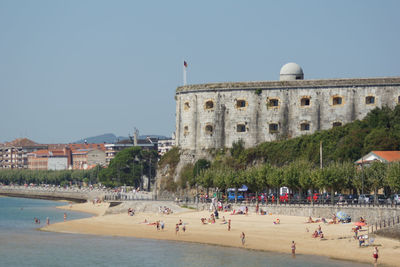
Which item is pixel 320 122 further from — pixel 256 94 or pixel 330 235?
pixel 330 235

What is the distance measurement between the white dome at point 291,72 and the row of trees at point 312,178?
1632 centimetres

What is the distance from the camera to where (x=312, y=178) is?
68.4 meters

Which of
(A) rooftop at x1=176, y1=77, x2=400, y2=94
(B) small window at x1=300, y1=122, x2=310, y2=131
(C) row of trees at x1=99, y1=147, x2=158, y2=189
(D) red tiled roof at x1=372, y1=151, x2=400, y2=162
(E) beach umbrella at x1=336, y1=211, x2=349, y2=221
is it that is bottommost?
(E) beach umbrella at x1=336, y1=211, x2=349, y2=221

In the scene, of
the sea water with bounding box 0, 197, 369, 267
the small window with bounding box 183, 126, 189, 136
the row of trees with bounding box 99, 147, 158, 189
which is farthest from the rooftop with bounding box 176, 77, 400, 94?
the row of trees with bounding box 99, 147, 158, 189

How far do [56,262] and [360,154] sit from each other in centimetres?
3996

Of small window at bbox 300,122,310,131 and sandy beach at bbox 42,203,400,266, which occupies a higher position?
small window at bbox 300,122,310,131

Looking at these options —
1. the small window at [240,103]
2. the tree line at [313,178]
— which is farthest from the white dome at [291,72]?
the tree line at [313,178]

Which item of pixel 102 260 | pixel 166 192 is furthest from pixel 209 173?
pixel 102 260

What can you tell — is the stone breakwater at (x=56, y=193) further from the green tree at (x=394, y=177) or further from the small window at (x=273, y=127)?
the green tree at (x=394, y=177)

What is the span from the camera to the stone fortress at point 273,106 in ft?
300

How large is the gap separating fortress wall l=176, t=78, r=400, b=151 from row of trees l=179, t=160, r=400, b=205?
31.2ft

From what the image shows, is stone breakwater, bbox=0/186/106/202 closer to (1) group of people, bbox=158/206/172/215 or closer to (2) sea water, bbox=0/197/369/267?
(1) group of people, bbox=158/206/172/215

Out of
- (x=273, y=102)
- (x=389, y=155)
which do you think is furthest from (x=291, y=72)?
(x=389, y=155)

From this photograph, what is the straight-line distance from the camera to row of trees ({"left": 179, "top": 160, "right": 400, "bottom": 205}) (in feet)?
209
